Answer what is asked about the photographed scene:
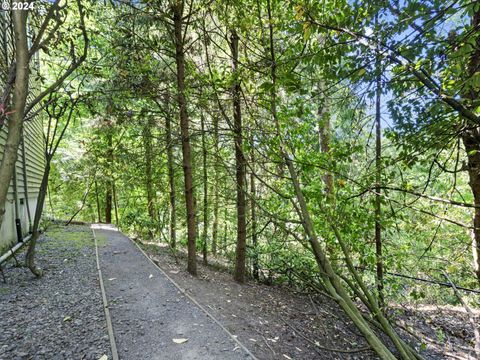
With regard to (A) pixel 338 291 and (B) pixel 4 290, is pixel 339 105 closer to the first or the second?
(A) pixel 338 291

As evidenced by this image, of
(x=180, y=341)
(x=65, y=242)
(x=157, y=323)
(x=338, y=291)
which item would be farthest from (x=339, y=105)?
(x=65, y=242)

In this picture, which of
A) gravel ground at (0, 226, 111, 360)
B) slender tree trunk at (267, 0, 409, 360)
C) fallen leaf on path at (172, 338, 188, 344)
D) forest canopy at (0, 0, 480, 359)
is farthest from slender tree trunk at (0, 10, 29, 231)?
fallen leaf on path at (172, 338, 188, 344)

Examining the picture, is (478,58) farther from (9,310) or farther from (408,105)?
(9,310)

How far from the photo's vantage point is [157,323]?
341 cm

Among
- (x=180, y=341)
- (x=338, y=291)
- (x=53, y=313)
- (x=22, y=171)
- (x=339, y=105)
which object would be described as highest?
(x=339, y=105)

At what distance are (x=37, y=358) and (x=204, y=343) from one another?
1.56 metres

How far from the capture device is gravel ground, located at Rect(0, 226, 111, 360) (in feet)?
9.07

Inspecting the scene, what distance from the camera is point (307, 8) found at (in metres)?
2.46

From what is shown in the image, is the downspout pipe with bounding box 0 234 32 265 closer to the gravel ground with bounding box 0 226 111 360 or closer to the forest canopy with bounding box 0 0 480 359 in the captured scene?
the gravel ground with bounding box 0 226 111 360

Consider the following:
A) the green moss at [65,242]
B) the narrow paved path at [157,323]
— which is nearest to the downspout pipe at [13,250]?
the green moss at [65,242]

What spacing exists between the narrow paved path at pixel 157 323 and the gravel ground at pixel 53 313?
221 mm

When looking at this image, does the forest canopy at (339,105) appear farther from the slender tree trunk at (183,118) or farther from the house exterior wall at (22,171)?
the house exterior wall at (22,171)

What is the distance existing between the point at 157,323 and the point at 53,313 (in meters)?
1.34

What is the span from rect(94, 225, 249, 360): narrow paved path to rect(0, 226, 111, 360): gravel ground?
221 mm
